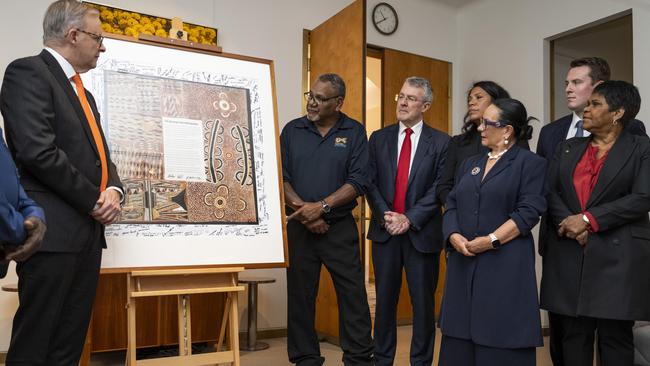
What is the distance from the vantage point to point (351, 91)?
3.85 meters

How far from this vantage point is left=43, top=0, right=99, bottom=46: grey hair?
203 cm

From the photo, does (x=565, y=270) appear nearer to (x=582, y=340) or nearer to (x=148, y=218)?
(x=582, y=340)

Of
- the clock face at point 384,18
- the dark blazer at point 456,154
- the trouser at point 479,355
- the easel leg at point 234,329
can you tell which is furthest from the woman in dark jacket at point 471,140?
the clock face at point 384,18

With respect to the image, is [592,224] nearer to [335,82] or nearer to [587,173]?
[587,173]

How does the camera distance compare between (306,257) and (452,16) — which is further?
(452,16)

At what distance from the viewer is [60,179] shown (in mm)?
1875

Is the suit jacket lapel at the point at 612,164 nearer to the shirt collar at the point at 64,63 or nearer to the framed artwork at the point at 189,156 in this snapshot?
the framed artwork at the point at 189,156

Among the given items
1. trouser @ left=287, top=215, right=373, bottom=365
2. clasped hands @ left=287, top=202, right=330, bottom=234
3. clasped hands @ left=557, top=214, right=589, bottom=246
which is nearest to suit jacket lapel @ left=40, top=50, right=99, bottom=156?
clasped hands @ left=287, top=202, right=330, bottom=234

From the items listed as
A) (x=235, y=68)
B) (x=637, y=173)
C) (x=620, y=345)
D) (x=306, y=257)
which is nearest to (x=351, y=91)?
(x=235, y=68)

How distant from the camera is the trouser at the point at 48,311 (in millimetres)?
1855

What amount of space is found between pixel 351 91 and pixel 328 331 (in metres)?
1.74

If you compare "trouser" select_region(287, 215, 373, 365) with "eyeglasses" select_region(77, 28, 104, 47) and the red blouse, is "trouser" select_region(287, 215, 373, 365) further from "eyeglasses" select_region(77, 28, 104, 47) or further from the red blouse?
"eyeglasses" select_region(77, 28, 104, 47)

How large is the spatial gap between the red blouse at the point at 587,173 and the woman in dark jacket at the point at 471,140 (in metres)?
0.48

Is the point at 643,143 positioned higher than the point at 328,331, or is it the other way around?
the point at 643,143
